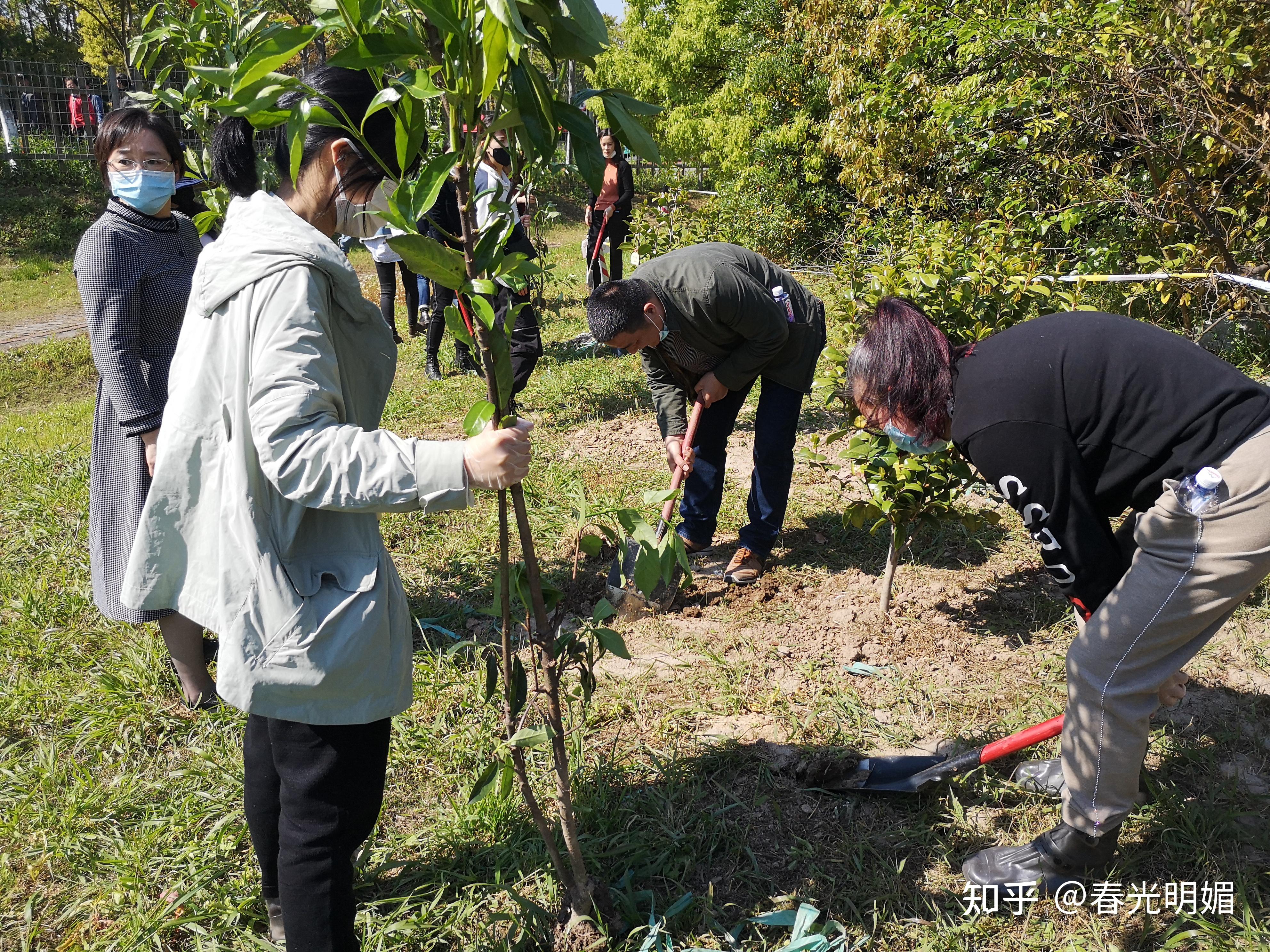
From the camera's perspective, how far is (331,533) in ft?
4.89

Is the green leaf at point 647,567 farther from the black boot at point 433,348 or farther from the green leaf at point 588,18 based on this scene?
the black boot at point 433,348

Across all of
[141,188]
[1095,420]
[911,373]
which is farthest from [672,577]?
[141,188]

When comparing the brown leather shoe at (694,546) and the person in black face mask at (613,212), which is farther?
the person in black face mask at (613,212)

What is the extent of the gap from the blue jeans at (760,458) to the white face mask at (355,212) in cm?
202

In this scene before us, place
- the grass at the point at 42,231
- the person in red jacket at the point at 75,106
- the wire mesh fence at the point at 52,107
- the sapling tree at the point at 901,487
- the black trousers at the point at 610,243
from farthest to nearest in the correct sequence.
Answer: the person in red jacket at the point at 75,106 < the wire mesh fence at the point at 52,107 < the grass at the point at 42,231 < the black trousers at the point at 610,243 < the sapling tree at the point at 901,487

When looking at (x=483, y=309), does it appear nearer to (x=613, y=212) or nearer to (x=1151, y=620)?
(x=1151, y=620)

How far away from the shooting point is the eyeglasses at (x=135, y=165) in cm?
273

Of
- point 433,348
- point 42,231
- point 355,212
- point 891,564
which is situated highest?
point 42,231

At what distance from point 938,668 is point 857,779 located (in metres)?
0.71

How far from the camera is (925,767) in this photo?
241 cm

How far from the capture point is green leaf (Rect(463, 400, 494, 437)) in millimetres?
1396

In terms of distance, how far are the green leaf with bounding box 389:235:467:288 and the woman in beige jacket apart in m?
0.22

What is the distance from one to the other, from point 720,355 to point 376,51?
2377 mm

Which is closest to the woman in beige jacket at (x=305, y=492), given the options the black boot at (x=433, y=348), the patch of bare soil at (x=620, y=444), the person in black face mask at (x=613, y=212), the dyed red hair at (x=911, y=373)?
the dyed red hair at (x=911, y=373)
